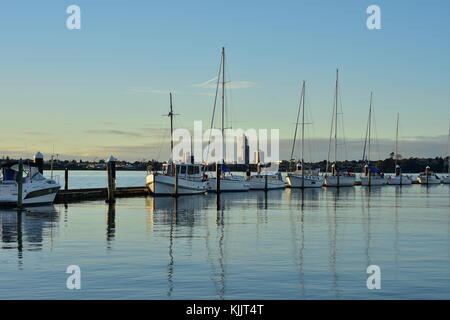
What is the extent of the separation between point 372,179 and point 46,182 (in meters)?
89.9

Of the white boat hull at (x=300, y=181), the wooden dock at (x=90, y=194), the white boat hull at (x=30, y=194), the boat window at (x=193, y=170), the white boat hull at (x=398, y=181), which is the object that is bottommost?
the white boat hull at (x=398, y=181)

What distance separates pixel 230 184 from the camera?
294ft

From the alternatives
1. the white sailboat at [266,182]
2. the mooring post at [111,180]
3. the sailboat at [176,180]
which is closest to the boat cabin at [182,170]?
the sailboat at [176,180]

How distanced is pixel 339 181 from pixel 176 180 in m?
54.5

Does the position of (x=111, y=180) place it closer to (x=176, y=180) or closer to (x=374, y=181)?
(x=176, y=180)

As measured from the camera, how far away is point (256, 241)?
99.7ft

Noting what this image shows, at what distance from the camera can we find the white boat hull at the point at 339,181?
117 metres

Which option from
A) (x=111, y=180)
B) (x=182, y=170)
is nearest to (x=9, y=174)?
(x=111, y=180)

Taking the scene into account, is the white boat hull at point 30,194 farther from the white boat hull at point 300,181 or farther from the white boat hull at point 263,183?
the white boat hull at point 300,181

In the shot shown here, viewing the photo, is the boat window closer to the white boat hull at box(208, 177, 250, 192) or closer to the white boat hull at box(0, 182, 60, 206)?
the white boat hull at box(208, 177, 250, 192)

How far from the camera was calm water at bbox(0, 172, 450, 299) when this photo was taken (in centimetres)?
1891

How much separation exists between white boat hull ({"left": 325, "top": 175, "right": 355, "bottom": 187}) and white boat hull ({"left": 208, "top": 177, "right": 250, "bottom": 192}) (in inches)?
1101

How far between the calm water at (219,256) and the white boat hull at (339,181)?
7292 cm

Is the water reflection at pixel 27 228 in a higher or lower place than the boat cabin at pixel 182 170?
lower
